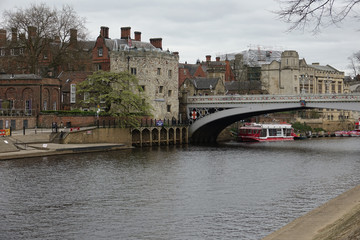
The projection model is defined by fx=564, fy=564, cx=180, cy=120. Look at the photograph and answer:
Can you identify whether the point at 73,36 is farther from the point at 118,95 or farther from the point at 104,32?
the point at 118,95

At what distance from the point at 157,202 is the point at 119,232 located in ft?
21.5

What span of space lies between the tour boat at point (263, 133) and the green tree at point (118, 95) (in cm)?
2159

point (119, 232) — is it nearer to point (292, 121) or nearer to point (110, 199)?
point (110, 199)

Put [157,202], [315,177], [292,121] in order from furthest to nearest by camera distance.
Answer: [292,121] → [315,177] → [157,202]

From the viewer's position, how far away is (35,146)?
5388 centimetres

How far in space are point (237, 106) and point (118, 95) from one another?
1628cm

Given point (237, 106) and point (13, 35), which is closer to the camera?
point (237, 106)

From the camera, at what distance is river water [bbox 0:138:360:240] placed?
2516cm

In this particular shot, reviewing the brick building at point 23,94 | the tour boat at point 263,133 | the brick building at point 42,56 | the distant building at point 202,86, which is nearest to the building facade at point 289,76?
the distant building at point 202,86

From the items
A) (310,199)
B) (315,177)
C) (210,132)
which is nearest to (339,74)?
(210,132)

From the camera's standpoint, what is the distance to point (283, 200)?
3138cm

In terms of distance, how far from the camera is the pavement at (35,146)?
50044mm

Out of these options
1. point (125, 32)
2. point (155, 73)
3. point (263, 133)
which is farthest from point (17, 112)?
point (263, 133)

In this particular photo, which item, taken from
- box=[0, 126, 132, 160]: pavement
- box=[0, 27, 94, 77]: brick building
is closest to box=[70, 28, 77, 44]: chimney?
box=[0, 27, 94, 77]: brick building
